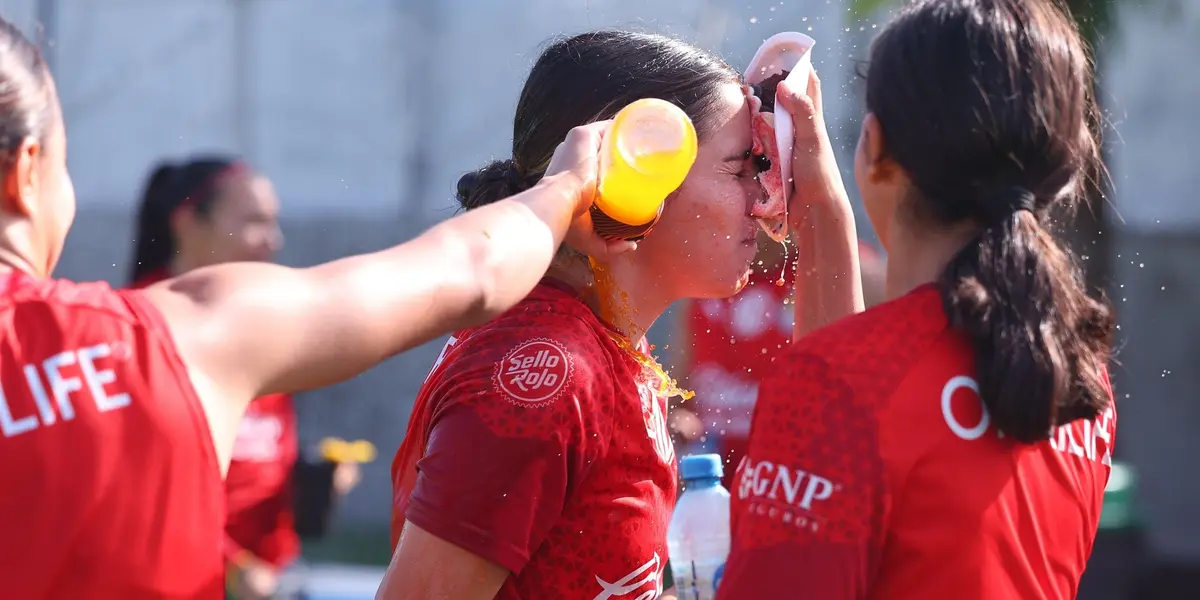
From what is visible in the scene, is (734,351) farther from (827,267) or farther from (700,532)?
(700,532)

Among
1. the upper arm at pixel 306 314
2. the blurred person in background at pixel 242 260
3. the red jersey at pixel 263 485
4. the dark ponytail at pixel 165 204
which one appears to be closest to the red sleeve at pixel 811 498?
the upper arm at pixel 306 314

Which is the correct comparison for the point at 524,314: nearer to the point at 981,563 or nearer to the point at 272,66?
the point at 981,563

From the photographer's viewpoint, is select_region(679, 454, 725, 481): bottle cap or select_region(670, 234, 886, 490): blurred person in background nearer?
select_region(679, 454, 725, 481): bottle cap

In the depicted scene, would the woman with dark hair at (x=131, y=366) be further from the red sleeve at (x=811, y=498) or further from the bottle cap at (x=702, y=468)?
the bottle cap at (x=702, y=468)

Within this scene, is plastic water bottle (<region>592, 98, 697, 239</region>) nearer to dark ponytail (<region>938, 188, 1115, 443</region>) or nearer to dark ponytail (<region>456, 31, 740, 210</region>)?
dark ponytail (<region>456, 31, 740, 210</region>)

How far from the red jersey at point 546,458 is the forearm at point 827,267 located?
18.3 inches

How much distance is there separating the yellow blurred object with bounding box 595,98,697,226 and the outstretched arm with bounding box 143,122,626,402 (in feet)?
0.68

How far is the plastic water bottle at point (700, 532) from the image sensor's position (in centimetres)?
248

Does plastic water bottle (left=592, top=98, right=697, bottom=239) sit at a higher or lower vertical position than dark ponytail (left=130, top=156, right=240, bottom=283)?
higher

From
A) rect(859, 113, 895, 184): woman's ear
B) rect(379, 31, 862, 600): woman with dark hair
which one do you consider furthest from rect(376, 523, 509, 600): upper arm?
rect(859, 113, 895, 184): woman's ear

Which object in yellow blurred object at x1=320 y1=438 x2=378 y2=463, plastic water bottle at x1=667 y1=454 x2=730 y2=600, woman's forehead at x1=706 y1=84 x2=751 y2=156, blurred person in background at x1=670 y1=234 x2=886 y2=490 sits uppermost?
woman's forehead at x1=706 y1=84 x2=751 y2=156

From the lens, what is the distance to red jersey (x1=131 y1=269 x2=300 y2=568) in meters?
5.68

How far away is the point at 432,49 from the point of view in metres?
12.1

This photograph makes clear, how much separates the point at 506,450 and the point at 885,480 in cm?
64
